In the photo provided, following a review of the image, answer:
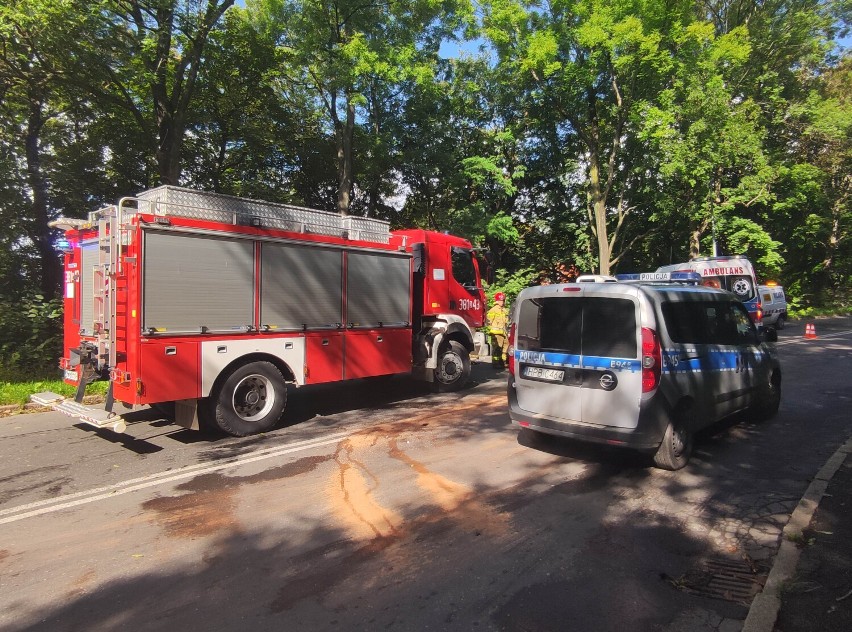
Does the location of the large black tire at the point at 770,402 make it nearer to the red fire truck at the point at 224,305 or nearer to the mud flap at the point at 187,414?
the red fire truck at the point at 224,305

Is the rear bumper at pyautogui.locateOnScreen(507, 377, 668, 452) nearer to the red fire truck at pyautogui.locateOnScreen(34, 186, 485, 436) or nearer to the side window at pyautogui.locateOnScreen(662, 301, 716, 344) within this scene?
the side window at pyautogui.locateOnScreen(662, 301, 716, 344)

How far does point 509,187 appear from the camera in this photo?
19.8 meters

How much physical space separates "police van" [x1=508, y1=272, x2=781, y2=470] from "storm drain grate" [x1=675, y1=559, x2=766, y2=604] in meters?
1.58

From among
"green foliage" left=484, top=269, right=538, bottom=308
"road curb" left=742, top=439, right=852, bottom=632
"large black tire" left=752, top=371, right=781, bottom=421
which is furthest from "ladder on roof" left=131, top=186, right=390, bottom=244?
"green foliage" left=484, top=269, right=538, bottom=308

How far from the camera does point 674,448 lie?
541 centimetres

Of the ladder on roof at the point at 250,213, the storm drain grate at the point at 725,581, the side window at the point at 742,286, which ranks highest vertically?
the ladder on roof at the point at 250,213

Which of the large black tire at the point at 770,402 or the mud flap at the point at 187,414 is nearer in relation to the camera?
the mud flap at the point at 187,414

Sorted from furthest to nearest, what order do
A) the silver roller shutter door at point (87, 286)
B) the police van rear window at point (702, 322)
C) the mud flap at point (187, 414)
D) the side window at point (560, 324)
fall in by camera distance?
the silver roller shutter door at point (87, 286)
the mud flap at point (187, 414)
the side window at point (560, 324)
the police van rear window at point (702, 322)

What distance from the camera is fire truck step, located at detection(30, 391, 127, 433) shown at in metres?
5.84

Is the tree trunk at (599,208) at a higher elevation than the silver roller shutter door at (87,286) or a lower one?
higher

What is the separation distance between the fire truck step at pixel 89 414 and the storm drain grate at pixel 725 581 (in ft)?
18.1

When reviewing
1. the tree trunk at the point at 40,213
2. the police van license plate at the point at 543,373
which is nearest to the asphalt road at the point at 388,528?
the police van license plate at the point at 543,373

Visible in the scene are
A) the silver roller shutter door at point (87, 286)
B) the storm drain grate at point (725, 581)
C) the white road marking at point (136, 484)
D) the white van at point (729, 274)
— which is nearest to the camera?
the storm drain grate at point (725, 581)

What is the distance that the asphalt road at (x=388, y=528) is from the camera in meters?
3.11
